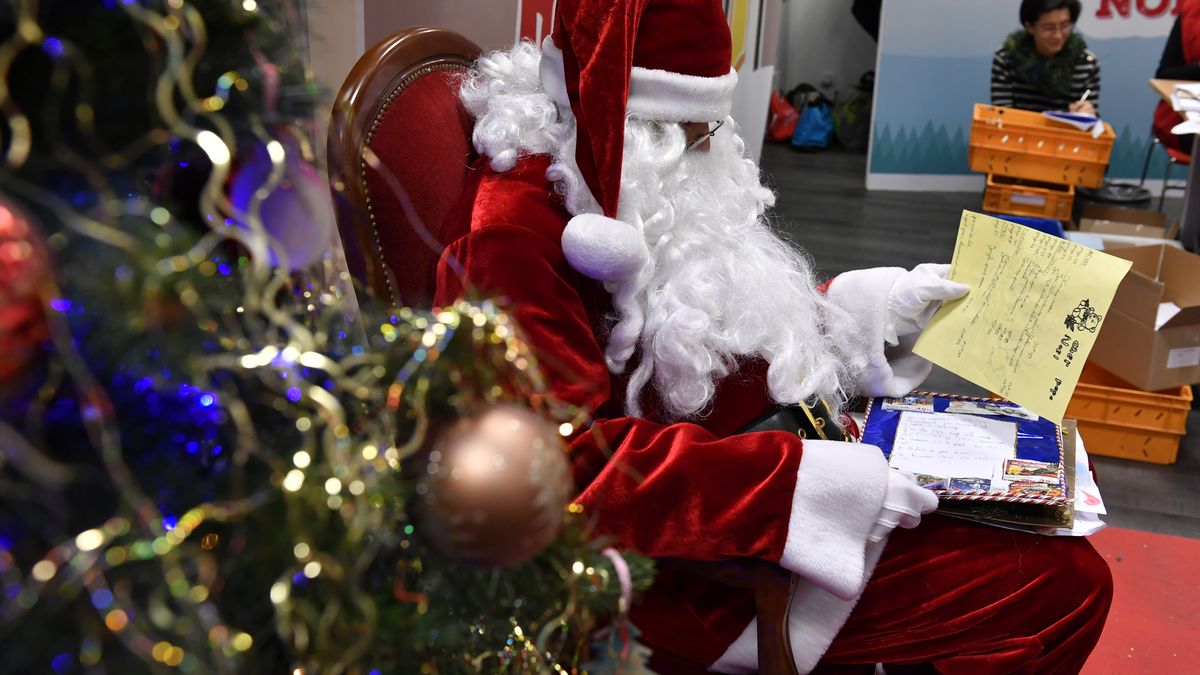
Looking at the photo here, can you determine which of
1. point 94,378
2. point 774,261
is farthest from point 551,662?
point 774,261

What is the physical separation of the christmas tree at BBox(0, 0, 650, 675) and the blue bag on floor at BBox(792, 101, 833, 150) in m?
6.53

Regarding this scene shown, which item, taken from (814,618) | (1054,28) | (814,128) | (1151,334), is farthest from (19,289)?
(814,128)

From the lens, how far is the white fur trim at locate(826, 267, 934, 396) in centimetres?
173

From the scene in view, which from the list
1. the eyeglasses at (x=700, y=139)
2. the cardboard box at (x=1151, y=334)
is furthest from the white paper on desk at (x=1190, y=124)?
the eyeglasses at (x=700, y=139)

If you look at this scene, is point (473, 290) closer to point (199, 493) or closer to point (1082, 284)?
point (199, 493)

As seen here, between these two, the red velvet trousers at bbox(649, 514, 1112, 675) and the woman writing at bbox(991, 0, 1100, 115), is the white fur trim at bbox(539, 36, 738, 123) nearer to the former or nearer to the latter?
the red velvet trousers at bbox(649, 514, 1112, 675)

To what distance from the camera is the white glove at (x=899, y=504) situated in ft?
4.24

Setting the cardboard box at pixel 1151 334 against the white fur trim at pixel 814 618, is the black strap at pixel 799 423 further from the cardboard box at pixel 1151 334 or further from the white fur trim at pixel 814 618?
the cardboard box at pixel 1151 334

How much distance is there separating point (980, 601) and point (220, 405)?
121cm

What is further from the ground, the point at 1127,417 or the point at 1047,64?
the point at 1047,64

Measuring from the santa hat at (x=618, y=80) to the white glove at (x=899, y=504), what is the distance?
1.60 feet

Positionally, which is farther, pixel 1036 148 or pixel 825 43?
pixel 825 43

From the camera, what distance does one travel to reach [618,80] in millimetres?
1438

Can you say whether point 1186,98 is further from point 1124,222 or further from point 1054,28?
point 1054,28
